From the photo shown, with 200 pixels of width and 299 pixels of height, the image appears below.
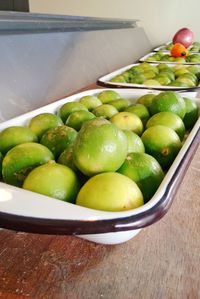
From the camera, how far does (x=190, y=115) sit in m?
0.73

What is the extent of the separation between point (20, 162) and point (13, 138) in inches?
3.8

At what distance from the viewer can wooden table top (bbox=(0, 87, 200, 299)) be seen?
0.34 m

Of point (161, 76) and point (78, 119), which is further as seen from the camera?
point (161, 76)

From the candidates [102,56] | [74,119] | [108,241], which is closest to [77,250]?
[108,241]

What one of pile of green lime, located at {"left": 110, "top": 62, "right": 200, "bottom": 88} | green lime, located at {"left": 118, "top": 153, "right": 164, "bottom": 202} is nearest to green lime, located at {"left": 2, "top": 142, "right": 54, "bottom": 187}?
green lime, located at {"left": 118, "top": 153, "right": 164, "bottom": 202}

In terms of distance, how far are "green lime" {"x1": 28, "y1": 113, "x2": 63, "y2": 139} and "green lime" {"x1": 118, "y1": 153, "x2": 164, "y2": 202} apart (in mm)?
209

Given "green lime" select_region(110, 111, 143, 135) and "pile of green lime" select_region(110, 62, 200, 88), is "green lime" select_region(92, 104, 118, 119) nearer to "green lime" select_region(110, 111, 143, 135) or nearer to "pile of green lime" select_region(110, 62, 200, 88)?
"green lime" select_region(110, 111, 143, 135)

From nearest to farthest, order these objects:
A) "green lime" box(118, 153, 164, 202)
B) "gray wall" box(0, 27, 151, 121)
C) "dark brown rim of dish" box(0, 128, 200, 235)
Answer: "dark brown rim of dish" box(0, 128, 200, 235) < "green lime" box(118, 153, 164, 202) < "gray wall" box(0, 27, 151, 121)

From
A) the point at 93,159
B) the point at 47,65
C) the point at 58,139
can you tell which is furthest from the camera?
the point at 47,65

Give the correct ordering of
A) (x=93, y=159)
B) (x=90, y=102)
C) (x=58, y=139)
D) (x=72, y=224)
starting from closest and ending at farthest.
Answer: (x=72, y=224) < (x=93, y=159) < (x=58, y=139) < (x=90, y=102)

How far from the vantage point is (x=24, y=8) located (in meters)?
3.44

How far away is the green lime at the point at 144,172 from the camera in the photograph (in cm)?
42

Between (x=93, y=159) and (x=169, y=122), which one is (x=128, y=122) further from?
(x=93, y=159)

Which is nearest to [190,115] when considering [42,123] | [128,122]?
[128,122]
